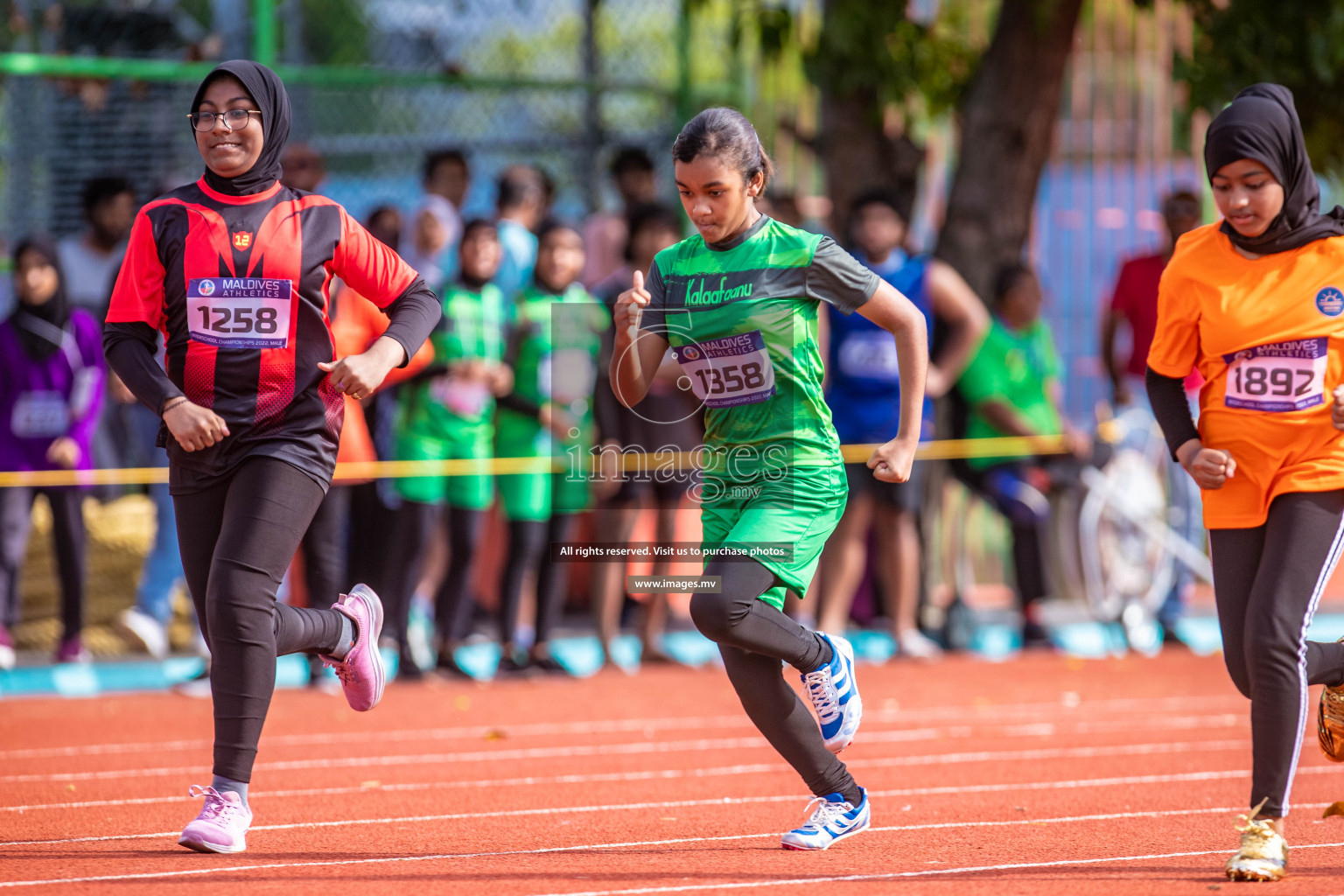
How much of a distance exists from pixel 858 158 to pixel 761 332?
25.7 ft

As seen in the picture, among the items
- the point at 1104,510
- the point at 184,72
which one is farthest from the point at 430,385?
the point at 1104,510

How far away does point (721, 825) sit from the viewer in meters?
5.74

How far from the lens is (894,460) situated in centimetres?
490

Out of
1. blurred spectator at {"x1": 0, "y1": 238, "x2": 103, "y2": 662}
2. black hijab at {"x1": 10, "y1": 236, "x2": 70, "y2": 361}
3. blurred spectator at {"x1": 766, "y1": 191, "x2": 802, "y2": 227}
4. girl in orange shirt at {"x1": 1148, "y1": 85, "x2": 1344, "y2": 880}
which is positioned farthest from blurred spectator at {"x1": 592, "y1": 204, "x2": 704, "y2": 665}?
girl in orange shirt at {"x1": 1148, "y1": 85, "x2": 1344, "y2": 880}

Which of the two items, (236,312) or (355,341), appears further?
(355,341)

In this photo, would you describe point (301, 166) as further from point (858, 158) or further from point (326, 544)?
point (858, 158)

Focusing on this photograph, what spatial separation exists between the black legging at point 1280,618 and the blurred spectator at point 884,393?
204 inches

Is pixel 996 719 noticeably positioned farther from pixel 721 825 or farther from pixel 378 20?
pixel 378 20

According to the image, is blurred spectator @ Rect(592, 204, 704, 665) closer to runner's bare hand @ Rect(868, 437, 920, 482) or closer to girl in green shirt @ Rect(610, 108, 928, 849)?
girl in green shirt @ Rect(610, 108, 928, 849)

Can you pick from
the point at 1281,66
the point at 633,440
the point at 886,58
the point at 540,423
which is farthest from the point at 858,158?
the point at 540,423

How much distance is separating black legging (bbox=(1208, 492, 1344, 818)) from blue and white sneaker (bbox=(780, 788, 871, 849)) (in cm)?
114

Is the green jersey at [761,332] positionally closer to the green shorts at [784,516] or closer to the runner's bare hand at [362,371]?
the green shorts at [784,516]

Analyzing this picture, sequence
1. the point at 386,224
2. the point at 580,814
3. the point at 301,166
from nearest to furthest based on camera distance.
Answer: the point at 580,814 → the point at 301,166 → the point at 386,224

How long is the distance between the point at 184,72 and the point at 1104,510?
6.46 m
